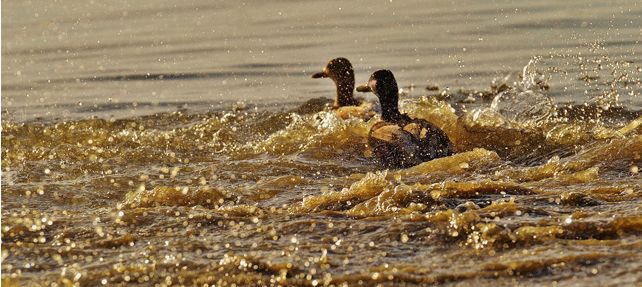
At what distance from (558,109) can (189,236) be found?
583 centimetres

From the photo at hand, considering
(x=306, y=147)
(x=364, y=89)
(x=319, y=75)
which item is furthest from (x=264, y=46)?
(x=306, y=147)

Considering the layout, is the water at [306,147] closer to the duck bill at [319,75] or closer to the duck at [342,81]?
the duck bill at [319,75]

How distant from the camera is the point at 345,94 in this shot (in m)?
12.6

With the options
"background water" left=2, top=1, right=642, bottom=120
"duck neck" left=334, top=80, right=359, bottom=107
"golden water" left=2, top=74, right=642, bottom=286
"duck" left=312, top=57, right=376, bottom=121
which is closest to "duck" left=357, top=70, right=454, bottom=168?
"golden water" left=2, top=74, right=642, bottom=286

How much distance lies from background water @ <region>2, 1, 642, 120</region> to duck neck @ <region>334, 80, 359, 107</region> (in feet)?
2.08

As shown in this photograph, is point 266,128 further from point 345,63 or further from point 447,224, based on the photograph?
point 447,224

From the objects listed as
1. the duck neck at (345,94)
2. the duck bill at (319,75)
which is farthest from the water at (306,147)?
the duck neck at (345,94)

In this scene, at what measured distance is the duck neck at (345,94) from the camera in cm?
1252

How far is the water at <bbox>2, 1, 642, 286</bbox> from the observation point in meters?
6.23

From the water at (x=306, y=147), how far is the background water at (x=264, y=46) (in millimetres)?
49

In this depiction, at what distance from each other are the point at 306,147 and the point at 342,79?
243 centimetres

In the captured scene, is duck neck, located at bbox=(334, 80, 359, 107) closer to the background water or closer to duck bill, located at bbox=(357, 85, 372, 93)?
the background water

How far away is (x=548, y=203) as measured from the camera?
7.26m

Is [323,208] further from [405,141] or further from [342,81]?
[342,81]
